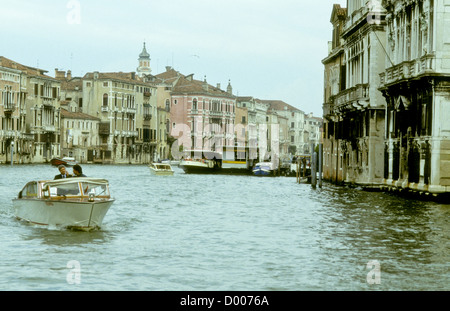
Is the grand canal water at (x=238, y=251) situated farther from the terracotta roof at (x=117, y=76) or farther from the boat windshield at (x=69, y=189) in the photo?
the terracotta roof at (x=117, y=76)

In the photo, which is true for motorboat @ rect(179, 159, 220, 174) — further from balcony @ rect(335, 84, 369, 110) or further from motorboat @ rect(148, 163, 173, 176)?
balcony @ rect(335, 84, 369, 110)

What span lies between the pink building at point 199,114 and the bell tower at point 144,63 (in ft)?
54.9

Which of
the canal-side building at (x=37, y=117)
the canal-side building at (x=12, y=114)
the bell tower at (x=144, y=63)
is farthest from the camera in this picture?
the bell tower at (x=144, y=63)

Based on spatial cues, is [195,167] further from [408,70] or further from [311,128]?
[311,128]

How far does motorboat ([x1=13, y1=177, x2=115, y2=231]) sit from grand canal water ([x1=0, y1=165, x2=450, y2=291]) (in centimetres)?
27

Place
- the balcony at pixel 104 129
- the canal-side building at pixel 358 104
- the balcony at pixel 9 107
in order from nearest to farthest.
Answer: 1. the canal-side building at pixel 358 104
2. the balcony at pixel 9 107
3. the balcony at pixel 104 129

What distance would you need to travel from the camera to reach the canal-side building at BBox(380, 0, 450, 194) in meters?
27.2

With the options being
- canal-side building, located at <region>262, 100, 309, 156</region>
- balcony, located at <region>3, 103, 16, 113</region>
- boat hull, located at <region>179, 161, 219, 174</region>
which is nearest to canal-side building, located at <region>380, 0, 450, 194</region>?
boat hull, located at <region>179, 161, 219, 174</region>

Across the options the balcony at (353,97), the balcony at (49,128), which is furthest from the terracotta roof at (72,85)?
the balcony at (353,97)

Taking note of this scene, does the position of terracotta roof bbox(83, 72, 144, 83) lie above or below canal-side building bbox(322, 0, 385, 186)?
above

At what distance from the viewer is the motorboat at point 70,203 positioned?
1770 cm

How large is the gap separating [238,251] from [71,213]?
4.08 metres

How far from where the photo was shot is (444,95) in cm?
2730
